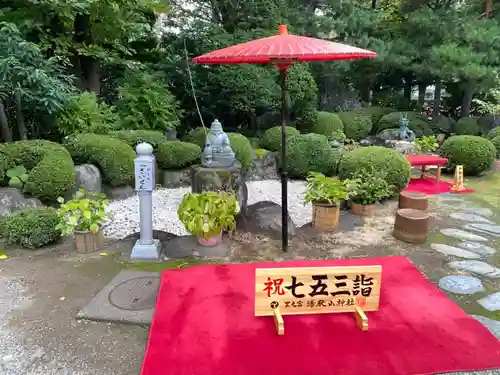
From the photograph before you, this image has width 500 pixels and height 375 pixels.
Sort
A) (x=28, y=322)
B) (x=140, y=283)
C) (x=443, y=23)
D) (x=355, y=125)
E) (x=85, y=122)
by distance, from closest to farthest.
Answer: (x=28, y=322)
(x=140, y=283)
(x=85, y=122)
(x=443, y=23)
(x=355, y=125)

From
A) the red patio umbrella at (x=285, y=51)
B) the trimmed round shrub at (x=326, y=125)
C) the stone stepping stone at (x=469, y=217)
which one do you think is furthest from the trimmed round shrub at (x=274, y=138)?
the red patio umbrella at (x=285, y=51)

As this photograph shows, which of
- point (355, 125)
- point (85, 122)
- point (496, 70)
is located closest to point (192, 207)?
point (85, 122)

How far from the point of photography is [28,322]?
321cm

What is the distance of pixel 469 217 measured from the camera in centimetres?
605

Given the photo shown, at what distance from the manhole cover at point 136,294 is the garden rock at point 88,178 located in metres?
3.26

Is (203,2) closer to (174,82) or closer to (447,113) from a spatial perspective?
(174,82)

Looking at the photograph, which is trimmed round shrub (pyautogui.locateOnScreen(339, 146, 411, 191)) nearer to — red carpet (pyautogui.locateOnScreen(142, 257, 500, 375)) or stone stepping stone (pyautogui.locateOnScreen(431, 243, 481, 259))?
stone stepping stone (pyautogui.locateOnScreen(431, 243, 481, 259))

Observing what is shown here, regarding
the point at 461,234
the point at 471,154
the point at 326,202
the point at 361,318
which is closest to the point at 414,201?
the point at 461,234

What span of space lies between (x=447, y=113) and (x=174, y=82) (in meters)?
10.3

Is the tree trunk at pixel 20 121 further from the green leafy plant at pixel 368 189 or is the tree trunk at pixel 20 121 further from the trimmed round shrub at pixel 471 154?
the trimmed round shrub at pixel 471 154

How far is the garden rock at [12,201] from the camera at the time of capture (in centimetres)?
533

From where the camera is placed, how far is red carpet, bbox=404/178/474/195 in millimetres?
7730

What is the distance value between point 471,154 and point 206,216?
22.4 ft

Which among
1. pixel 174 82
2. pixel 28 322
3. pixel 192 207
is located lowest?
pixel 28 322
